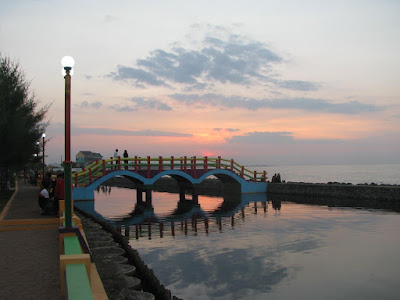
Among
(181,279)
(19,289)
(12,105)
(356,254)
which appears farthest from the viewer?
(12,105)

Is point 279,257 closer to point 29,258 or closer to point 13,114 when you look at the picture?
point 29,258

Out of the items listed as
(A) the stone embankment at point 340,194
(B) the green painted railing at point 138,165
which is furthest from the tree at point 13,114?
(A) the stone embankment at point 340,194

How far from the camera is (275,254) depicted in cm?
1304

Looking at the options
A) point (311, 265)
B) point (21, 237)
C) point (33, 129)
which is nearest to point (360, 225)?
point (311, 265)

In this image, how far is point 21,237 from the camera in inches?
458

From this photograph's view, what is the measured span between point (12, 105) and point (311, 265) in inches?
808

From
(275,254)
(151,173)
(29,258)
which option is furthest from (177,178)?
(29,258)

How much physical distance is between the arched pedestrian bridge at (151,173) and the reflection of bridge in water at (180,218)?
1.29 metres

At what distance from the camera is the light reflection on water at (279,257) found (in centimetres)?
979

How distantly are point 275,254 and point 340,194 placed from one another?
20709 millimetres

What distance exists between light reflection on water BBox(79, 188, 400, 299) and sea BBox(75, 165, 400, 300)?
0.07 feet

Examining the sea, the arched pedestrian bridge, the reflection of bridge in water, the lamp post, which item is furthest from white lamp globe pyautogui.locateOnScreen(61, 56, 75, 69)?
the arched pedestrian bridge

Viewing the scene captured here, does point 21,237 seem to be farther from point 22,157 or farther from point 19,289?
point 22,157

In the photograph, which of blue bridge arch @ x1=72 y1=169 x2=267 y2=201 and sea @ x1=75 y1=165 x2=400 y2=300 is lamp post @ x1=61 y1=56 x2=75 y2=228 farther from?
blue bridge arch @ x1=72 y1=169 x2=267 y2=201
